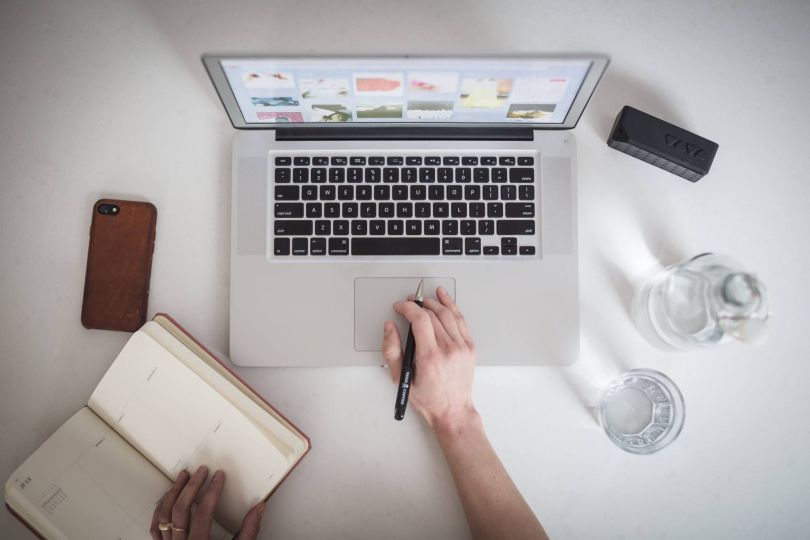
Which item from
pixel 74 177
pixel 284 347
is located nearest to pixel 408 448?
pixel 284 347

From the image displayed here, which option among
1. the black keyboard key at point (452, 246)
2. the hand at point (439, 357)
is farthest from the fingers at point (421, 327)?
the black keyboard key at point (452, 246)

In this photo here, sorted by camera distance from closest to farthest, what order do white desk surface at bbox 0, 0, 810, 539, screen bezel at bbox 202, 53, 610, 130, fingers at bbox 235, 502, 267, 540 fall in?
screen bezel at bbox 202, 53, 610, 130 < fingers at bbox 235, 502, 267, 540 < white desk surface at bbox 0, 0, 810, 539

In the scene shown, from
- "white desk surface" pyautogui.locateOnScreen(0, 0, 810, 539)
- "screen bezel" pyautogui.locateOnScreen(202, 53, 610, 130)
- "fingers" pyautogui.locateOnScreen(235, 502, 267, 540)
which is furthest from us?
"white desk surface" pyautogui.locateOnScreen(0, 0, 810, 539)

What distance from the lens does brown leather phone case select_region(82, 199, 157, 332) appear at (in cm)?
84

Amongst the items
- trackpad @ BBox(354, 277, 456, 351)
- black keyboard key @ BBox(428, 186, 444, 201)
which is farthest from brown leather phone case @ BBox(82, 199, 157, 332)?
black keyboard key @ BBox(428, 186, 444, 201)

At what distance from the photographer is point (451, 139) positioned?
0.83 metres

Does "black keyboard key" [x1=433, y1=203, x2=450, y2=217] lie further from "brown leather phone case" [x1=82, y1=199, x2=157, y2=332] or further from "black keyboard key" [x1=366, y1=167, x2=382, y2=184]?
"brown leather phone case" [x1=82, y1=199, x2=157, y2=332]

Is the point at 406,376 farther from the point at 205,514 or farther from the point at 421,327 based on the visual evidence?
the point at 205,514

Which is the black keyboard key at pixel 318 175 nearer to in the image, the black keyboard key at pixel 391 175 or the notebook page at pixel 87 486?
the black keyboard key at pixel 391 175

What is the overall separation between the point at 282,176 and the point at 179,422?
428 millimetres

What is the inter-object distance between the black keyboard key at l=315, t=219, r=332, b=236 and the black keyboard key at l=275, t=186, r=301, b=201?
56mm

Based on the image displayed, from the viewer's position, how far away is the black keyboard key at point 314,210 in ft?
2.70

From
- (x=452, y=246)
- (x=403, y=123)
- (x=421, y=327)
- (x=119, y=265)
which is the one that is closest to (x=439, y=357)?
(x=421, y=327)

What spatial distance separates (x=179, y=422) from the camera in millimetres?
782
